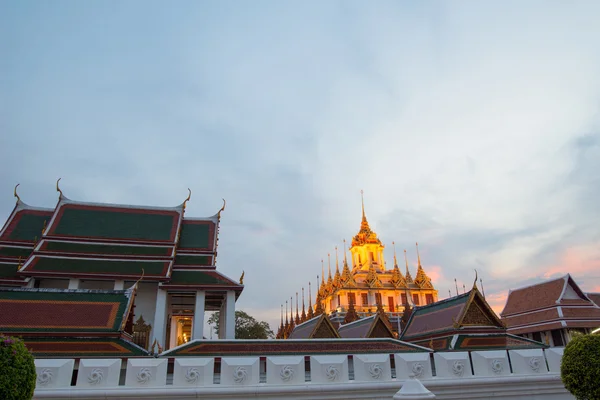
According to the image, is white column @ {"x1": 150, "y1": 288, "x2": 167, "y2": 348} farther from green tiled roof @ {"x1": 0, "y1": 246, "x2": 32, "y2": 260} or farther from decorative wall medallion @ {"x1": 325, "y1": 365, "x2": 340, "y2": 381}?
decorative wall medallion @ {"x1": 325, "y1": 365, "x2": 340, "y2": 381}

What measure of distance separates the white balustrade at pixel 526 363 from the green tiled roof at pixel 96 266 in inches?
608

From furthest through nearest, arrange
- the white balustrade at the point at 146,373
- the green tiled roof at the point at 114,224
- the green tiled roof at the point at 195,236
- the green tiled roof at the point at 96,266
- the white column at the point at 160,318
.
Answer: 1. the green tiled roof at the point at 195,236
2. the green tiled roof at the point at 114,224
3. the green tiled roof at the point at 96,266
4. the white column at the point at 160,318
5. the white balustrade at the point at 146,373

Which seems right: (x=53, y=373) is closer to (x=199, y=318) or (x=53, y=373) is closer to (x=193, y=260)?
(x=199, y=318)

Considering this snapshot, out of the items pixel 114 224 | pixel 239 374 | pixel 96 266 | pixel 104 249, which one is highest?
pixel 114 224

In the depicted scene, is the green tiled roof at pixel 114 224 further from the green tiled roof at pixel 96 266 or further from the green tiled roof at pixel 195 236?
the green tiled roof at pixel 96 266

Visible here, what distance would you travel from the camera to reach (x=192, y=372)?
8.75 m

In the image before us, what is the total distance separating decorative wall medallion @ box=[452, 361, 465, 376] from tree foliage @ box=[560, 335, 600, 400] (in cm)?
227

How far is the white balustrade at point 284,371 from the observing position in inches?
352

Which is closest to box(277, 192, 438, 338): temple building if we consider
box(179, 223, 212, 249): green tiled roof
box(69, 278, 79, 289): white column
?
box(179, 223, 212, 249): green tiled roof

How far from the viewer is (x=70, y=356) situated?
9.62 meters

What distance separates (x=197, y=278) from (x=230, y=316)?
2.61 meters

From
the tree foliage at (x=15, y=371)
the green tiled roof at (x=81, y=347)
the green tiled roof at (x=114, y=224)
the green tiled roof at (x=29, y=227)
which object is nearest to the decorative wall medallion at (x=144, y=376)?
the green tiled roof at (x=81, y=347)

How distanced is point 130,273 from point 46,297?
8.94m

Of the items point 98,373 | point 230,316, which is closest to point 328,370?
point 98,373
